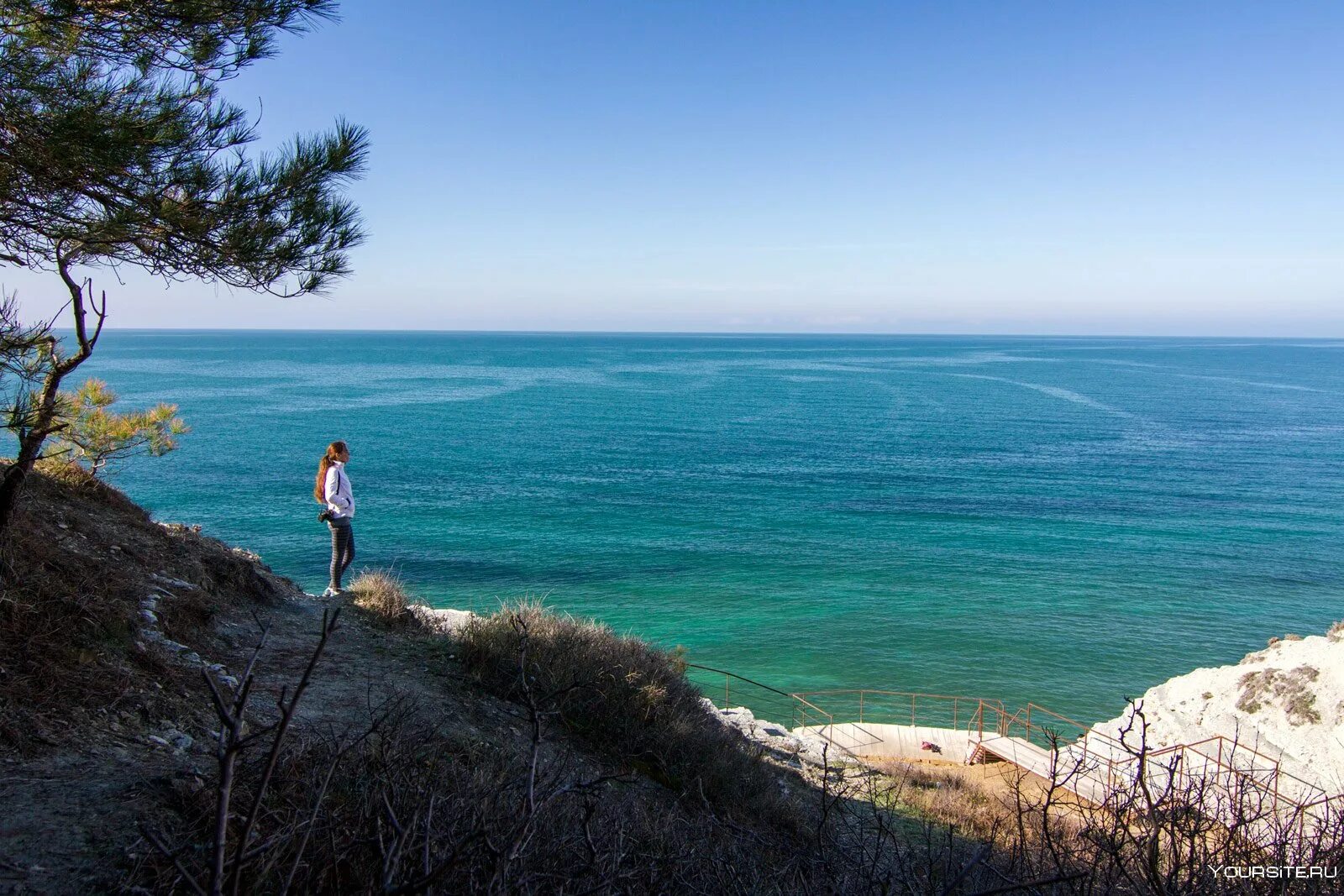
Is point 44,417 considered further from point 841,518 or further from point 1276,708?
point 841,518

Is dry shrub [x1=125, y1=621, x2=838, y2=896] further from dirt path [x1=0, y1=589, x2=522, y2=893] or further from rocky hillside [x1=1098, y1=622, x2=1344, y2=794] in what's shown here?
rocky hillside [x1=1098, y1=622, x2=1344, y2=794]

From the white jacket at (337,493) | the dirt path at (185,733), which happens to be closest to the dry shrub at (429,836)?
the dirt path at (185,733)

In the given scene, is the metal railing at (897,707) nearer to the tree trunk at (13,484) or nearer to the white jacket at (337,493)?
the white jacket at (337,493)

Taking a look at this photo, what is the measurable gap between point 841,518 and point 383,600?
3010 centimetres

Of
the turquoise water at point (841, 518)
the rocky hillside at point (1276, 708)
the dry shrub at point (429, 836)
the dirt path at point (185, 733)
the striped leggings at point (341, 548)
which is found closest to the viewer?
the dry shrub at point (429, 836)

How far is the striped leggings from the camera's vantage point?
1072 centimetres

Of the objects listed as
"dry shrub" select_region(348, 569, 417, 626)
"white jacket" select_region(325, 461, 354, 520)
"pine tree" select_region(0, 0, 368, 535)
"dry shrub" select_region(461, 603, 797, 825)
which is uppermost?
"pine tree" select_region(0, 0, 368, 535)

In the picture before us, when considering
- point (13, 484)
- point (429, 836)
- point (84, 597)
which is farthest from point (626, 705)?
point (13, 484)

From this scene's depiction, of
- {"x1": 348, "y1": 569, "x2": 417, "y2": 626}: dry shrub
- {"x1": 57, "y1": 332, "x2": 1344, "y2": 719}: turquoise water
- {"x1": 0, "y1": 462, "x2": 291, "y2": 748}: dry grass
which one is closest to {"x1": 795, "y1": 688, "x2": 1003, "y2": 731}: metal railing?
{"x1": 57, "y1": 332, "x2": 1344, "y2": 719}: turquoise water

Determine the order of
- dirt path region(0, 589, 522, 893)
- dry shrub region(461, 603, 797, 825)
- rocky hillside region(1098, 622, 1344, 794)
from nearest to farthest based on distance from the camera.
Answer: dirt path region(0, 589, 522, 893) → dry shrub region(461, 603, 797, 825) → rocky hillside region(1098, 622, 1344, 794)

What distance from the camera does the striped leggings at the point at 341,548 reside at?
422 inches

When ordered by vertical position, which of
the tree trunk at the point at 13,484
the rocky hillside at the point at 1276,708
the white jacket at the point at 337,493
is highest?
the tree trunk at the point at 13,484

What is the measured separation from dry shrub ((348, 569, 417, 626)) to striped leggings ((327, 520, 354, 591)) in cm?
36

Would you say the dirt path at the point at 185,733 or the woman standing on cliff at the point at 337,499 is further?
the woman standing on cliff at the point at 337,499
